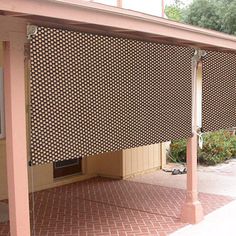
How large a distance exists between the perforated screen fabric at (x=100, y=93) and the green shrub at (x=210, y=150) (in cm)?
600

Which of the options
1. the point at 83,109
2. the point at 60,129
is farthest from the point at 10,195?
the point at 83,109

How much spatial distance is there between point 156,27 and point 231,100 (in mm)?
3080

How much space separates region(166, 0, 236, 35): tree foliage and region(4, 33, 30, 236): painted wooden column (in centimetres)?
2134

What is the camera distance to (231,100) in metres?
7.84

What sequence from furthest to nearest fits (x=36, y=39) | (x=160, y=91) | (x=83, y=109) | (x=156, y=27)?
1. (x=160, y=91)
2. (x=156, y=27)
3. (x=83, y=109)
4. (x=36, y=39)

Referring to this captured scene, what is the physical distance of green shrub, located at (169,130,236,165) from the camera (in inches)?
483

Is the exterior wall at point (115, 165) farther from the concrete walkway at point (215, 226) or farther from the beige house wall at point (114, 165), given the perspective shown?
the concrete walkway at point (215, 226)

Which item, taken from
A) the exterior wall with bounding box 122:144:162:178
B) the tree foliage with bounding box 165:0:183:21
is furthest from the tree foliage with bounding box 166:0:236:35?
the exterior wall with bounding box 122:144:162:178

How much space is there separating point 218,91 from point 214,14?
19.8 m

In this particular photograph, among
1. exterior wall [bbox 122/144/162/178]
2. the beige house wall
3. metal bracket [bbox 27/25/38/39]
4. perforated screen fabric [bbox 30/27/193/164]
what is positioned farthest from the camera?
exterior wall [bbox 122/144/162/178]

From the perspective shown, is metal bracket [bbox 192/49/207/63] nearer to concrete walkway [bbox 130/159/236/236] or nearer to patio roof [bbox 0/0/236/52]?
patio roof [bbox 0/0/236/52]

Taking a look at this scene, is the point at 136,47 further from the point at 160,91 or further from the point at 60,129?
the point at 60,129

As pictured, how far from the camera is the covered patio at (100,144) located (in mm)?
4066

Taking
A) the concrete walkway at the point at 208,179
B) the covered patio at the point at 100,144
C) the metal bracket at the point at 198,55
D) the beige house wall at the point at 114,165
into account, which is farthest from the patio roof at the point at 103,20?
the beige house wall at the point at 114,165
